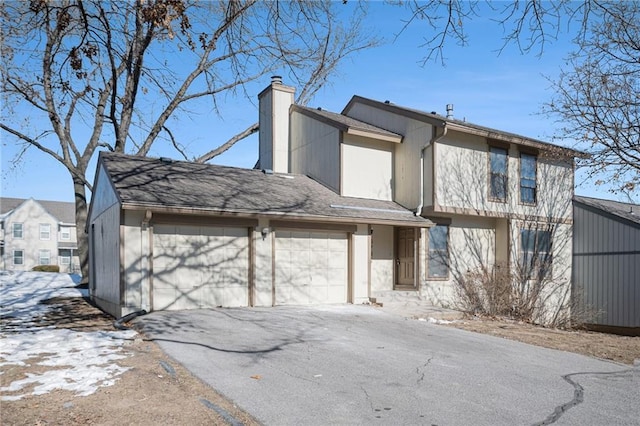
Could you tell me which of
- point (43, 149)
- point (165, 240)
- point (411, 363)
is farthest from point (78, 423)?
point (43, 149)

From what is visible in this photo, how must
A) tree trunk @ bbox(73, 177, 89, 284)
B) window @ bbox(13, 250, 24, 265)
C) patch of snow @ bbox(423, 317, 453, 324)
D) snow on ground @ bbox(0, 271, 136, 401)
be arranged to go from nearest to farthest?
snow on ground @ bbox(0, 271, 136, 401) → patch of snow @ bbox(423, 317, 453, 324) → tree trunk @ bbox(73, 177, 89, 284) → window @ bbox(13, 250, 24, 265)

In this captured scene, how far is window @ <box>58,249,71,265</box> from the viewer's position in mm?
45906

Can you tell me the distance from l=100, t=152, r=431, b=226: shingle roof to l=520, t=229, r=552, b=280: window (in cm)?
494

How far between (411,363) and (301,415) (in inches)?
114

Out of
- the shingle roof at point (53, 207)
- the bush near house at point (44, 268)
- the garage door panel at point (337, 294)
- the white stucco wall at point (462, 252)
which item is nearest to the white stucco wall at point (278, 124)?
the garage door panel at point (337, 294)

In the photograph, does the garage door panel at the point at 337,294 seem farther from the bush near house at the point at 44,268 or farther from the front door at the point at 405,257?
the bush near house at the point at 44,268

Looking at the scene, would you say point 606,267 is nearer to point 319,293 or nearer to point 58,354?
point 319,293

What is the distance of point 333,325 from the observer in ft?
35.0

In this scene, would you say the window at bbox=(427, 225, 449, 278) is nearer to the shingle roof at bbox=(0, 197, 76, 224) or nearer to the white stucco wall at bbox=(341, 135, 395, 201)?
the white stucco wall at bbox=(341, 135, 395, 201)

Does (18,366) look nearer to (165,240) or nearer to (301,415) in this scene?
(301,415)

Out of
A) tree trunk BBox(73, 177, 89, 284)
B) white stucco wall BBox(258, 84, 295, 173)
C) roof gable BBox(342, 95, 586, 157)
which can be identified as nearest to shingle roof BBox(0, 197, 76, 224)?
tree trunk BBox(73, 177, 89, 284)

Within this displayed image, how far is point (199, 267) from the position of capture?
480 inches

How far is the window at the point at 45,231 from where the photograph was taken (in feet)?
144

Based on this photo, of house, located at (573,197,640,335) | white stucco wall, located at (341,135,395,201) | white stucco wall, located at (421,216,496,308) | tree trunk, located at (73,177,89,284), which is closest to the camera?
white stucco wall, located at (421,216,496,308)
